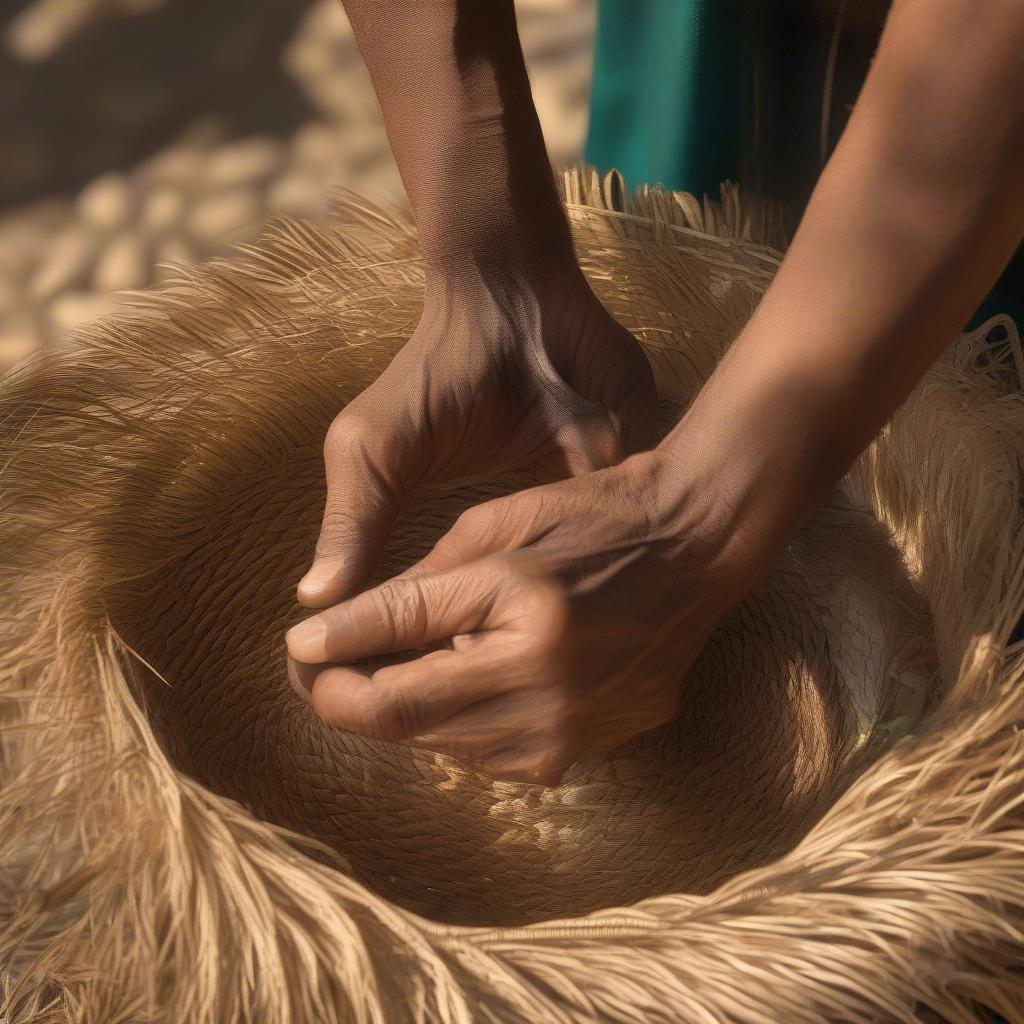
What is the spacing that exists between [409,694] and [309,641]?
61 millimetres

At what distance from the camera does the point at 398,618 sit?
526 millimetres

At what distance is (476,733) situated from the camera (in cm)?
51

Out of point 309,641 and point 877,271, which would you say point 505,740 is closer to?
point 309,641

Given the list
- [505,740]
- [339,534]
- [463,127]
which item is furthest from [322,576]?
[463,127]

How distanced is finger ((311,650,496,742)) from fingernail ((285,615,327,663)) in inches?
0.6

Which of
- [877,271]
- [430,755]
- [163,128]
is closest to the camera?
[877,271]

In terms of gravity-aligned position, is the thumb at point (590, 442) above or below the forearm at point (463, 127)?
below

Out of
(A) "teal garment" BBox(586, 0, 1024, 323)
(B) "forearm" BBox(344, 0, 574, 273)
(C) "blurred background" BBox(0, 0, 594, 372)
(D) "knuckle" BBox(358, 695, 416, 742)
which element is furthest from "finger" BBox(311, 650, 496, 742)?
(C) "blurred background" BBox(0, 0, 594, 372)

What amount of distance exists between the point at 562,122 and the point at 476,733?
103cm

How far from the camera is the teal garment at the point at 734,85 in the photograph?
0.88 meters

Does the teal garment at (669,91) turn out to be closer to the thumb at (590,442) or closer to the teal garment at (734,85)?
the teal garment at (734,85)

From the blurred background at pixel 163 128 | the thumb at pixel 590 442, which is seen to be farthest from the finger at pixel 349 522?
the blurred background at pixel 163 128

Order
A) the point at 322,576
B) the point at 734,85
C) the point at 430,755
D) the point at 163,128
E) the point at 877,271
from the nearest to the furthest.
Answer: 1. the point at 877,271
2. the point at 322,576
3. the point at 430,755
4. the point at 734,85
5. the point at 163,128

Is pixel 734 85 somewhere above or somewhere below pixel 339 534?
above
